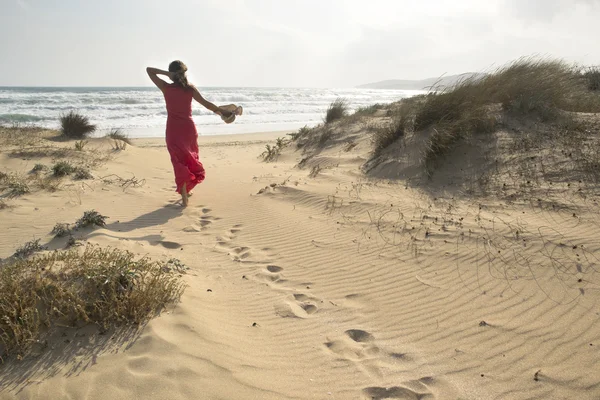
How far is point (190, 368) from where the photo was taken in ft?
8.16

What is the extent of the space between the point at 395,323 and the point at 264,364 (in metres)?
1.13

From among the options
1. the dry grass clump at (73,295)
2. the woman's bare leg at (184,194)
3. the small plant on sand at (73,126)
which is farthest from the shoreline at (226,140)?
the dry grass clump at (73,295)

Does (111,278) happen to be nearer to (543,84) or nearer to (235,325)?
(235,325)

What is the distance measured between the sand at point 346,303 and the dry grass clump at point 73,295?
142 millimetres

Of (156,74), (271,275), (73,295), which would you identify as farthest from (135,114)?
(73,295)

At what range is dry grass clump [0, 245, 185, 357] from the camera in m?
2.56

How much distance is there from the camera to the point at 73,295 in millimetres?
2746

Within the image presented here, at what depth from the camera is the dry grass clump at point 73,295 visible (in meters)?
2.56

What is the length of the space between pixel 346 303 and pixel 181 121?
400 cm

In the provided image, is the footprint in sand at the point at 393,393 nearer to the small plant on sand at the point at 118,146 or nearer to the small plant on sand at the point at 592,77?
the small plant on sand at the point at 118,146

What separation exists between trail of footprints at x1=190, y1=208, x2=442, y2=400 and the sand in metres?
0.01

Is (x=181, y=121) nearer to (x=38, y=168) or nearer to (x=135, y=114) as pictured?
(x=38, y=168)

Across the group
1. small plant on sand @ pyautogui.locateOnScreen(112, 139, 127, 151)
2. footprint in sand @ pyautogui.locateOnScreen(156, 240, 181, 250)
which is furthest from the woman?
small plant on sand @ pyautogui.locateOnScreen(112, 139, 127, 151)

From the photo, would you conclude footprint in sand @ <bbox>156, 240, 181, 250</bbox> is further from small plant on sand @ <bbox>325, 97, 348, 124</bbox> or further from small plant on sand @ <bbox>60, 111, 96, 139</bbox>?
small plant on sand @ <bbox>325, 97, 348, 124</bbox>
